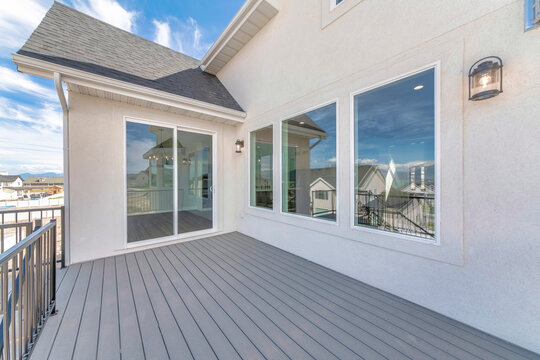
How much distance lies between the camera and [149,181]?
4133 mm

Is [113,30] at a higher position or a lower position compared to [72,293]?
higher

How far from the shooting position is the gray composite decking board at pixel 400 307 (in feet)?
5.53

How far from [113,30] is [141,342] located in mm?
6681

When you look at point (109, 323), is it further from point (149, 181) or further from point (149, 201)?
point (149, 181)

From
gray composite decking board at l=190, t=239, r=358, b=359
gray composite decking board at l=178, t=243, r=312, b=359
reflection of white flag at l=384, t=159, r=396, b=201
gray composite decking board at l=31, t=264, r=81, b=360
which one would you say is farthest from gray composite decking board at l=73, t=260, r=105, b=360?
reflection of white flag at l=384, t=159, r=396, b=201

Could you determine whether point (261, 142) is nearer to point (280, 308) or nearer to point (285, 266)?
point (285, 266)

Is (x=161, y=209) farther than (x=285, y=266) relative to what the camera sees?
Yes

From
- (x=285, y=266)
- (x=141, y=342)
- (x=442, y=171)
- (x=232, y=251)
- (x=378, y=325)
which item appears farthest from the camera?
(x=232, y=251)

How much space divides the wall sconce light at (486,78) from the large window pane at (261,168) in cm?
308

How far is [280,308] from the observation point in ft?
7.29

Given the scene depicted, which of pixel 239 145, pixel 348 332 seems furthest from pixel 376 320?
pixel 239 145

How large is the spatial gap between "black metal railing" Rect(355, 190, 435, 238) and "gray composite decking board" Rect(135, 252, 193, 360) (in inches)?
96.5

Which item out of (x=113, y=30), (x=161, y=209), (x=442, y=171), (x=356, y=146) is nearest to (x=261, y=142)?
(x=356, y=146)

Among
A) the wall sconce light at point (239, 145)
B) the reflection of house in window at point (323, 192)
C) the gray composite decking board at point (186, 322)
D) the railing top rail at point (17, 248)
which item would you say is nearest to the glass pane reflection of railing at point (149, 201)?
the gray composite decking board at point (186, 322)
